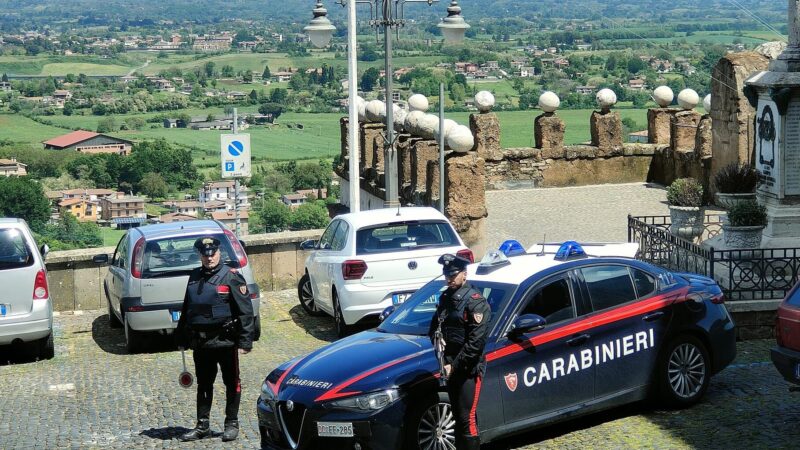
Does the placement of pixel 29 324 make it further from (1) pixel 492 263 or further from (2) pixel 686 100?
(2) pixel 686 100

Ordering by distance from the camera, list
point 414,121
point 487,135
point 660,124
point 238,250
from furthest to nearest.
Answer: point 660,124
point 487,135
point 414,121
point 238,250

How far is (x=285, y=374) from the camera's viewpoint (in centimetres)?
958

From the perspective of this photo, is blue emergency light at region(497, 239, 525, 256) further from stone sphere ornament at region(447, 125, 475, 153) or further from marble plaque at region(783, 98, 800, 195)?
stone sphere ornament at region(447, 125, 475, 153)

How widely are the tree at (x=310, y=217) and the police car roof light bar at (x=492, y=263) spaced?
16806 mm

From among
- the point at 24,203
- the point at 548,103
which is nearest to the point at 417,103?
the point at 548,103

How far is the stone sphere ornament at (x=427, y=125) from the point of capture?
22328 millimetres

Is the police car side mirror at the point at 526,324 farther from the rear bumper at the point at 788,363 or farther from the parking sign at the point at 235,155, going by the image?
the parking sign at the point at 235,155

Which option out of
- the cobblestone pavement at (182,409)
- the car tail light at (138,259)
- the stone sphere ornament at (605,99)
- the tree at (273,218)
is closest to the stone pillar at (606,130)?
the stone sphere ornament at (605,99)

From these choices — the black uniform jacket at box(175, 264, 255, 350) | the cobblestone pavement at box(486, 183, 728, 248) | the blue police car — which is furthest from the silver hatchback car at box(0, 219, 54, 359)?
the cobblestone pavement at box(486, 183, 728, 248)

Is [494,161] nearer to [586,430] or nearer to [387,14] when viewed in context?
[387,14]

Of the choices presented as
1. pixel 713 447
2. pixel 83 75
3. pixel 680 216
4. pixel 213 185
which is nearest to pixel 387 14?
pixel 680 216

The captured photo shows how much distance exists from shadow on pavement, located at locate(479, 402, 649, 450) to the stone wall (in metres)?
8.75

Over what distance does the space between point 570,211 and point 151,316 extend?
10.7 meters

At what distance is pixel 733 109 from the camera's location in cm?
2212
